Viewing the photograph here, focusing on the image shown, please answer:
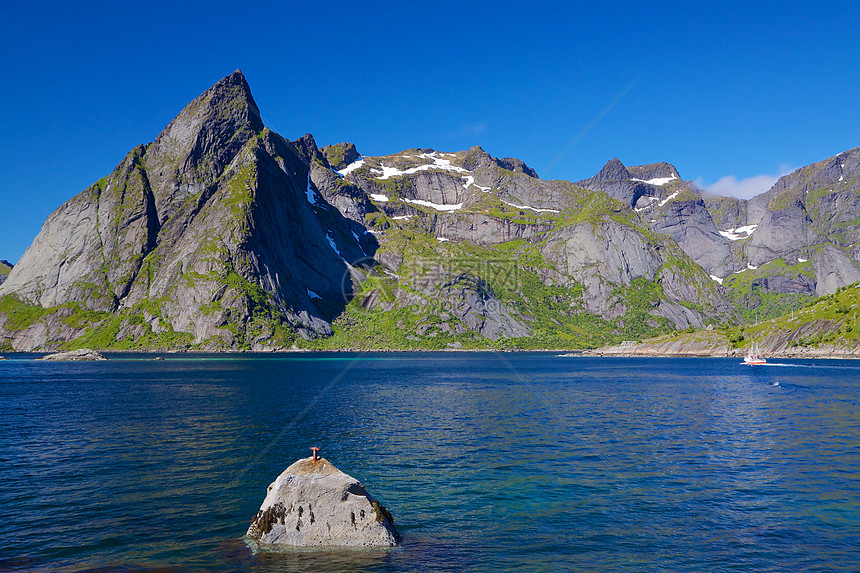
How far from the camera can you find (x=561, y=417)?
6172cm

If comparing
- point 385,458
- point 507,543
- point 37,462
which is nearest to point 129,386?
point 37,462

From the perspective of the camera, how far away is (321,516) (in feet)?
79.2

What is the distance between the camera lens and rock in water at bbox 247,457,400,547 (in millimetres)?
23781

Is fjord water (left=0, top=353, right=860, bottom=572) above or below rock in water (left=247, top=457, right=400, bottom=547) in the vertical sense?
below

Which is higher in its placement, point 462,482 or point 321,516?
point 321,516

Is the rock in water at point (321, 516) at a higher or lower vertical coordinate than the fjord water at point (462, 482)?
higher

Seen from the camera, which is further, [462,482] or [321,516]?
[462,482]

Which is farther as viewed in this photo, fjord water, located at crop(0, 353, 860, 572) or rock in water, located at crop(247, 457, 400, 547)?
rock in water, located at crop(247, 457, 400, 547)

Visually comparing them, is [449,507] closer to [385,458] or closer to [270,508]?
[270,508]

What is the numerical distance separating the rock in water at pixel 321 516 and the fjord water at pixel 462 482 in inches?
44.6

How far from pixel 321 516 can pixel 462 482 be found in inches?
486

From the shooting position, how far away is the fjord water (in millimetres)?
22656

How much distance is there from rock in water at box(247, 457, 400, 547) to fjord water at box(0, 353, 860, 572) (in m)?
1.13

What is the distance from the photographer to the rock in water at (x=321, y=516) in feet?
78.0
